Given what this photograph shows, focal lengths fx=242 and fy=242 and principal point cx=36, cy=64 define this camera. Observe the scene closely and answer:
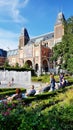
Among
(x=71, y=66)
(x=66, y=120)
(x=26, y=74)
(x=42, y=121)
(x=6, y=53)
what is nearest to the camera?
(x=42, y=121)

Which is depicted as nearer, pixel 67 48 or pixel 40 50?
pixel 67 48

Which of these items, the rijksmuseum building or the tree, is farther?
the rijksmuseum building

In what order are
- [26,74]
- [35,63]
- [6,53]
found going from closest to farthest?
[26,74] < [35,63] < [6,53]

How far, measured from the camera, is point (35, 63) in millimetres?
89250

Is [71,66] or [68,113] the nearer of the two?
[68,113]

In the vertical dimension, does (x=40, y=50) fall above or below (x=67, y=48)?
above

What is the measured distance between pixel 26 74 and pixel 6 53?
64.6 m

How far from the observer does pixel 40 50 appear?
8662 centimetres

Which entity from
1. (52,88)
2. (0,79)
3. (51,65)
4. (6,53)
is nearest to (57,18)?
(51,65)

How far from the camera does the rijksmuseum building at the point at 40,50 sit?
3457 inches

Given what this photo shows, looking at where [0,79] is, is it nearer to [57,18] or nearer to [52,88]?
[52,88]

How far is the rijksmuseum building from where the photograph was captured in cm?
8781

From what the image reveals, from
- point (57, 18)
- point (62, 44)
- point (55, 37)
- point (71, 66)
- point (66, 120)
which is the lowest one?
point (66, 120)

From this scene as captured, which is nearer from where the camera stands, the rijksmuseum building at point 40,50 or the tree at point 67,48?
the tree at point 67,48
